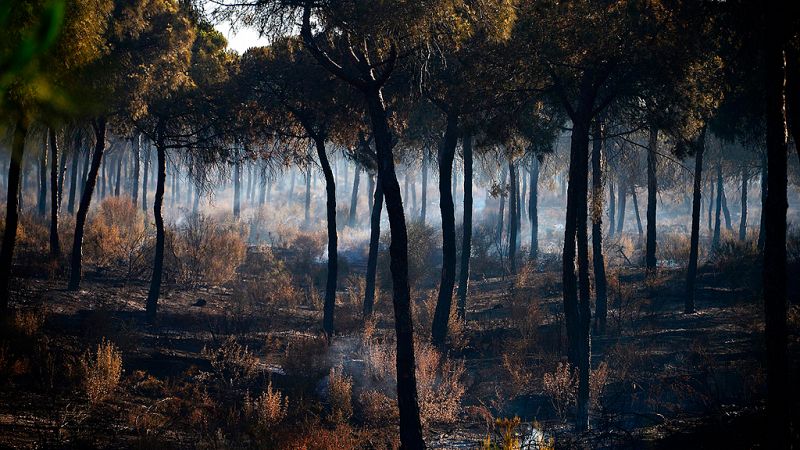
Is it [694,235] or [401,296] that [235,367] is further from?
[694,235]

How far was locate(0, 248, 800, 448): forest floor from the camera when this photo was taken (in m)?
8.80

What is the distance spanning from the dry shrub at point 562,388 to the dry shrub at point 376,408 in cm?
283

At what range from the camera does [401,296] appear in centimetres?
902

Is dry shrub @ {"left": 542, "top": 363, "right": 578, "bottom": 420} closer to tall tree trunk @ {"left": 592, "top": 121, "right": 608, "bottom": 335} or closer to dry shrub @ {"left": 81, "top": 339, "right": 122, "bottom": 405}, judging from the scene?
tall tree trunk @ {"left": 592, "top": 121, "right": 608, "bottom": 335}

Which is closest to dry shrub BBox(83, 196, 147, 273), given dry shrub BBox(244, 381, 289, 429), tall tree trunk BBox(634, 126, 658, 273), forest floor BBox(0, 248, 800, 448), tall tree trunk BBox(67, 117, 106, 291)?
forest floor BBox(0, 248, 800, 448)

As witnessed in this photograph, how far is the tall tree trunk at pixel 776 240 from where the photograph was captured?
7.03 m

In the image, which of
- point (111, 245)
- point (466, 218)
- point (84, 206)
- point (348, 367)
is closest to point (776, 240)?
point (348, 367)

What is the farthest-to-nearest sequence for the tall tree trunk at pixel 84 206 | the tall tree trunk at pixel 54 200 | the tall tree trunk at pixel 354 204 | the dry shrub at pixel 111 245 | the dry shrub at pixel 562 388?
the tall tree trunk at pixel 354 204 → the dry shrub at pixel 111 245 → the tall tree trunk at pixel 54 200 → the tall tree trunk at pixel 84 206 → the dry shrub at pixel 562 388

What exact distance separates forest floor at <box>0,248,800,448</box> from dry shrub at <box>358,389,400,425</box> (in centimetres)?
7

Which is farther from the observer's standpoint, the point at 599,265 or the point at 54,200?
the point at 54,200

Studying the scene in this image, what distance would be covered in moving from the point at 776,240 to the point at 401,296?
183 inches

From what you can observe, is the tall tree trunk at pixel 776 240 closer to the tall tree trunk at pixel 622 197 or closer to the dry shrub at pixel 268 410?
the dry shrub at pixel 268 410

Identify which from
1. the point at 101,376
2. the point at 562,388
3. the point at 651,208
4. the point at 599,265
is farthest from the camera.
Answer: the point at 651,208

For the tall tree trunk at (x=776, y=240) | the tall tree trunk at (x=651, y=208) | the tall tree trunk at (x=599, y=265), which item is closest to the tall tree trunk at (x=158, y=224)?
the tall tree trunk at (x=599, y=265)
